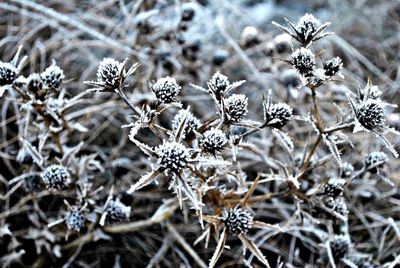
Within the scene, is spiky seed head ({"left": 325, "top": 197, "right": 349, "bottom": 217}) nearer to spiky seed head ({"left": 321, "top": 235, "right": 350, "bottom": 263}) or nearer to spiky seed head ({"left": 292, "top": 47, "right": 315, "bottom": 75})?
spiky seed head ({"left": 321, "top": 235, "right": 350, "bottom": 263})

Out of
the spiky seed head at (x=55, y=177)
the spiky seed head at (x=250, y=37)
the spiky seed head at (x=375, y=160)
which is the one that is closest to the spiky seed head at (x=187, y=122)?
the spiky seed head at (x=55, y=177)

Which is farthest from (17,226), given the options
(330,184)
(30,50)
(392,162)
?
(392,162)

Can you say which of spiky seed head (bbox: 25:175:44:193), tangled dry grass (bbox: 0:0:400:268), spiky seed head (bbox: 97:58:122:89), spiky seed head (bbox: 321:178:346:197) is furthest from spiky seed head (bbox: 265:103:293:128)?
spiky seed head (bbox: 25:175:44:193)

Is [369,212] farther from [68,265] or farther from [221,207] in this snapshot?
[68,265]

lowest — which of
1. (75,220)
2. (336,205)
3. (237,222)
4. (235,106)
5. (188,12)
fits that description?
(75,220)

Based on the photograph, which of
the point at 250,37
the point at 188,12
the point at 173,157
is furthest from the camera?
the point at 250,37

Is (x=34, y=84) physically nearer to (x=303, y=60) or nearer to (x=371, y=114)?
(x=303, y=60)

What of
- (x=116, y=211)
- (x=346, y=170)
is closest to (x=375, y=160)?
(x=346, y=170)
